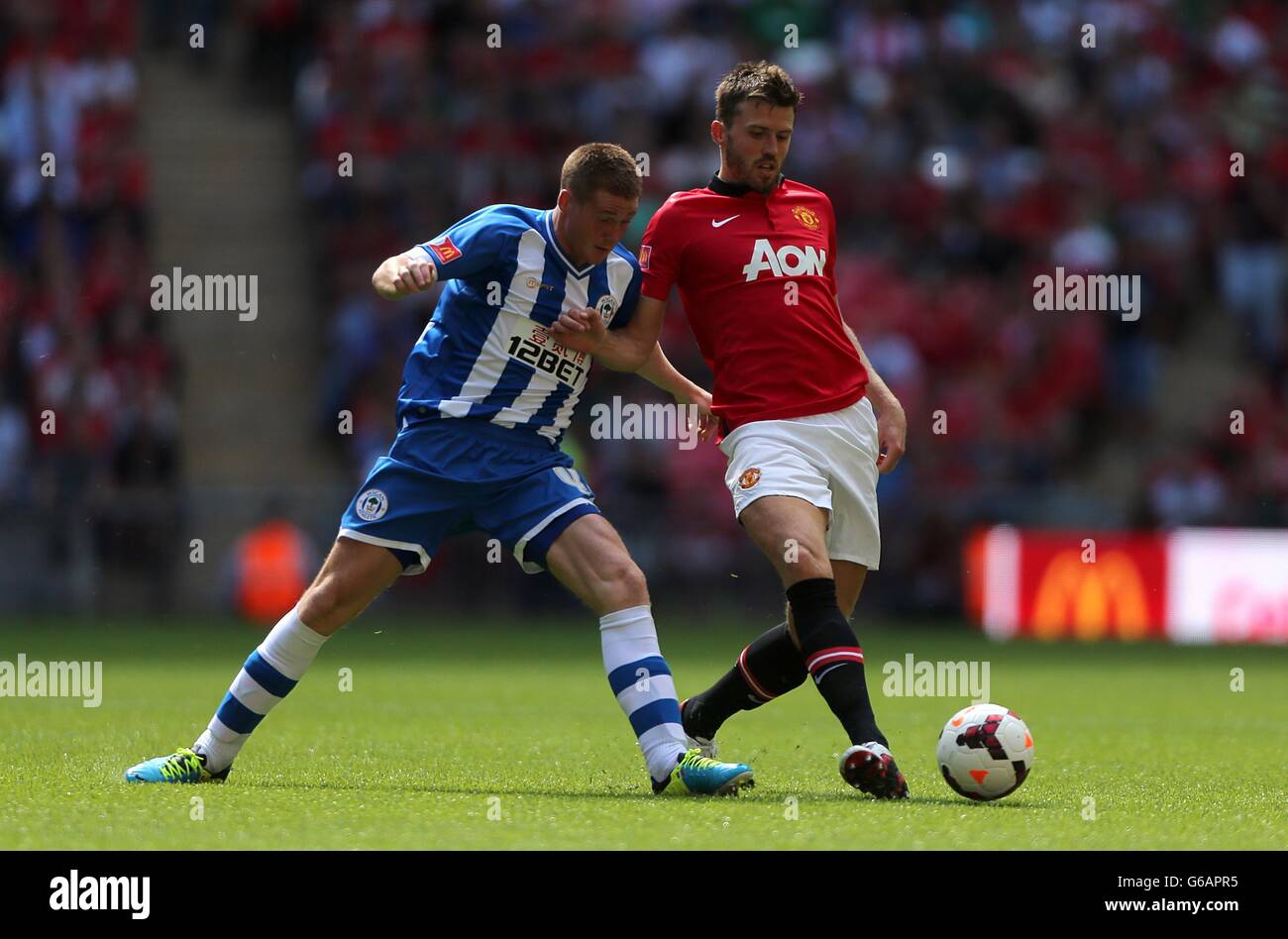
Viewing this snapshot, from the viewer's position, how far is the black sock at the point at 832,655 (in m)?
5.99

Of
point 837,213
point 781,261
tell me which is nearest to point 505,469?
point 781,261

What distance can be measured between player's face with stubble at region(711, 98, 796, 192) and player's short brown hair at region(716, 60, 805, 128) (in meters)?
0.02

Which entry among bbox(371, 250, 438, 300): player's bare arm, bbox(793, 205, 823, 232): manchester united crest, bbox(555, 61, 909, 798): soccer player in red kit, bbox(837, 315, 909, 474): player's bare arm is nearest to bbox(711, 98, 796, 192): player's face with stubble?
bbox(555, 61, 909, 798): soccer player in red kit

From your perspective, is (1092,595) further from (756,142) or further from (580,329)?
(580,329)

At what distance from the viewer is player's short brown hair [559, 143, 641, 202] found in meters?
6.13

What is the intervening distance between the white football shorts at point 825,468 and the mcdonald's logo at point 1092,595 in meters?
9.61

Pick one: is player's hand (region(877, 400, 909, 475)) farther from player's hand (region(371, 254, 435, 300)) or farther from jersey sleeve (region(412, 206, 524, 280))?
player's hand (region(371, 254, 435, 300))

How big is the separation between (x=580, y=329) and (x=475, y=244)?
0.42 meters

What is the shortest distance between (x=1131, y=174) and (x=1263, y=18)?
3371 mm

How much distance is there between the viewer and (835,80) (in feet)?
64.7

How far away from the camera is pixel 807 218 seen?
6734 millimetres

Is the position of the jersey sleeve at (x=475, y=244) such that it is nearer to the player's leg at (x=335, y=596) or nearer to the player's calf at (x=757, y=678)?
the player's leg at (x=335, y=596)

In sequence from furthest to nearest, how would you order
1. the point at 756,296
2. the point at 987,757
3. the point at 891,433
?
the point at 891,433 → the point at 756,296 → the point at 987,757
